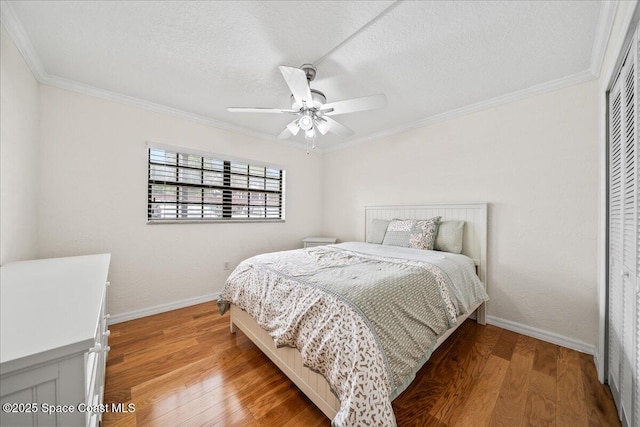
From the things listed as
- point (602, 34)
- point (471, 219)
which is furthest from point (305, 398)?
point (602, 34)

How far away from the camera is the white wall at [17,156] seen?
1498 mm

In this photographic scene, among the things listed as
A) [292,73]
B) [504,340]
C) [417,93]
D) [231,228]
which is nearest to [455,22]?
[417,93]

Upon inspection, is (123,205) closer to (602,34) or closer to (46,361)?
(46,361)

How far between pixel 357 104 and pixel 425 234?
1560mm

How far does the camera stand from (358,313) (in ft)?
3.96

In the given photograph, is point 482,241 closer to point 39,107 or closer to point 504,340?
point 504,340

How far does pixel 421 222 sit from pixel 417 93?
1.36 metres

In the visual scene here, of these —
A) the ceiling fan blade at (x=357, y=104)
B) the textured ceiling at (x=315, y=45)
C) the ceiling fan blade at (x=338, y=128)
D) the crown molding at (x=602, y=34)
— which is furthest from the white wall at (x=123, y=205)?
the crown molding at (x=602, y=34)

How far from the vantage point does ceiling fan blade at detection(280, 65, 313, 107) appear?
1.55 metres

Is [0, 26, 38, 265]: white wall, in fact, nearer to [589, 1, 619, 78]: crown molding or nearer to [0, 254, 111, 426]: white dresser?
[0, 254, 111, 426]: white dresser

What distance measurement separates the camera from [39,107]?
2059 mm

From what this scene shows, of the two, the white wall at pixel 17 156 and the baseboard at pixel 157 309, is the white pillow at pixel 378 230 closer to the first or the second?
the baseboard at pixel 157 309

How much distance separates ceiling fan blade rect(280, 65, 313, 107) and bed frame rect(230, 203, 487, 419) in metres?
1.77

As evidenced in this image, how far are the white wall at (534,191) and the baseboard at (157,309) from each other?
308 centimetres
